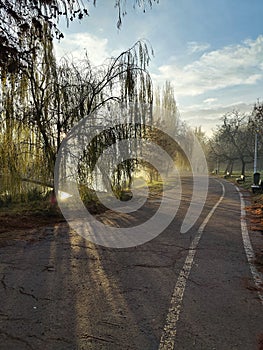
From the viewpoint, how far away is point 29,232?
7445 mm

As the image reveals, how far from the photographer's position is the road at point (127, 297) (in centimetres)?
287

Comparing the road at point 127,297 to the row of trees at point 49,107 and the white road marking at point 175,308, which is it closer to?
the white road marking at point 175,308

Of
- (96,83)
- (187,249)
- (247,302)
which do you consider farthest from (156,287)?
(96,83)

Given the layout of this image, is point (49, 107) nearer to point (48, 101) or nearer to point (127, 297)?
point (48, 101)

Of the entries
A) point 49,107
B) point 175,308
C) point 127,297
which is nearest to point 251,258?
point 175,308

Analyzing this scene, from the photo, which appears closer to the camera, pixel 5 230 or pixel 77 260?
pixel 77 260

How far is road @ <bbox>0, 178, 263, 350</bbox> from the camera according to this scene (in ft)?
9.40

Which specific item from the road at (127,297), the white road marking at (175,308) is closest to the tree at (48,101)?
the road at (127,297)

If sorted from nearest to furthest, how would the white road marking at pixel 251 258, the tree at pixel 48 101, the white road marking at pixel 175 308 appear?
the white road marking at pixel 175 308
the white road marking at pixel 251 258
the tree at pixel 48 101

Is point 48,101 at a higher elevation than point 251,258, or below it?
higher

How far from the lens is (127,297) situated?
3.79 m

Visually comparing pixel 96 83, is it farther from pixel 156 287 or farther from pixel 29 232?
pixel 156 287

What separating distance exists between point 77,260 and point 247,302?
2996 millimetres

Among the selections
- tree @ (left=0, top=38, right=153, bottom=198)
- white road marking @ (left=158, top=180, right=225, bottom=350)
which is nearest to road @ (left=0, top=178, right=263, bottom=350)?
white road marking @ (left=158, top=180, right=225, bottom=350)
